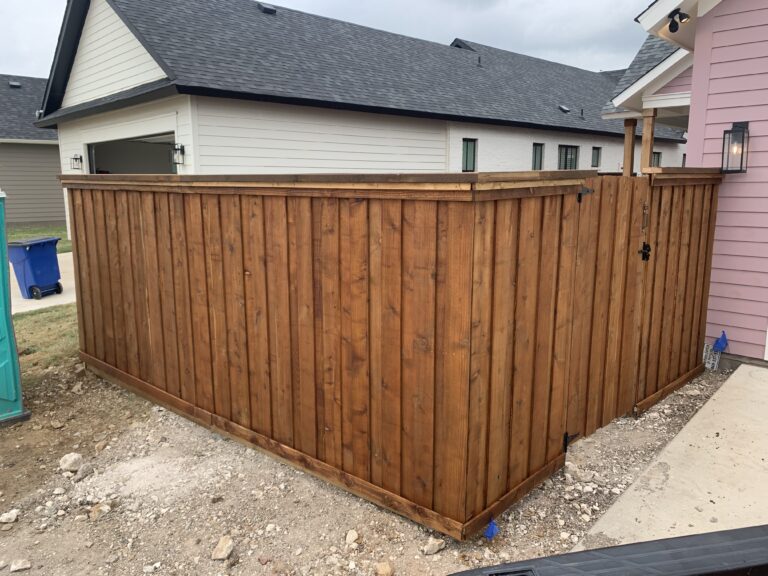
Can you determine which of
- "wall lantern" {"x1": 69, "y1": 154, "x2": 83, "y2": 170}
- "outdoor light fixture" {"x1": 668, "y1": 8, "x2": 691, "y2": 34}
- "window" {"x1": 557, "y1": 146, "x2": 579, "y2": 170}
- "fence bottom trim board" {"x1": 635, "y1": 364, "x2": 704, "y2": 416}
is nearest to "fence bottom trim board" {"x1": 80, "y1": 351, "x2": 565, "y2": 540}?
"fence bottom trim board" {"x1": 635, "y1": 364, "x2": 704, "y2": 416}

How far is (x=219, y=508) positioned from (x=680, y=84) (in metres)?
7.32

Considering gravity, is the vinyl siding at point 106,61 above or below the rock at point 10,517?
above

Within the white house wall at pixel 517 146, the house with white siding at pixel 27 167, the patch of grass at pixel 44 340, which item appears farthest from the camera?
the house with white siding at pixel 27 167

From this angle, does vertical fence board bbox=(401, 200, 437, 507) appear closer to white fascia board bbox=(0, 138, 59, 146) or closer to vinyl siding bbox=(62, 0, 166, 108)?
vinyl siding bbox=(62, 0, 166, 108)

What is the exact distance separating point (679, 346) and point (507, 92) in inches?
584

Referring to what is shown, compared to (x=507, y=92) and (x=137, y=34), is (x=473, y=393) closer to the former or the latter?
(x=137, y=34)

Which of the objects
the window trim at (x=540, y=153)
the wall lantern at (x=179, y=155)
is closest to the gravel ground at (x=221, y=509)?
the wall lantern at (x=179, y=155)

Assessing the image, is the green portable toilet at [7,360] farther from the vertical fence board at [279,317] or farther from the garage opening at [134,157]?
the garage opening at [134,157]

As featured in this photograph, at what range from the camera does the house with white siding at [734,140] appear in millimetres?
5160

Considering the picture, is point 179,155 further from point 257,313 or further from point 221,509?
point 221,509

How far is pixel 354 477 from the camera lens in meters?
3.27

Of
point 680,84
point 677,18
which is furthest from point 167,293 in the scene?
point 680,84

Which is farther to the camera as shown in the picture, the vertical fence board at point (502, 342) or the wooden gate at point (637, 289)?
the wooden gate at point (637, 289)

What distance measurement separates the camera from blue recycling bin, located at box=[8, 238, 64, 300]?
8938mm
